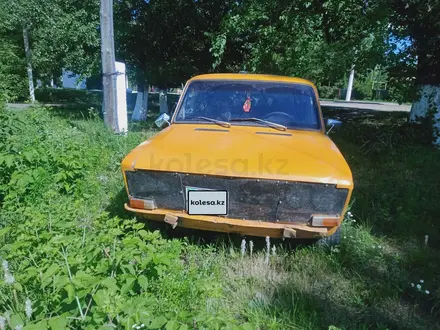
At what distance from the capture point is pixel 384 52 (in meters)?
6.64

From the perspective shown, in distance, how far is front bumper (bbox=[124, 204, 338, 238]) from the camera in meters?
2.51

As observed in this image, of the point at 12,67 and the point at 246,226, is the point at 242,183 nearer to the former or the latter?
the point at 246,226

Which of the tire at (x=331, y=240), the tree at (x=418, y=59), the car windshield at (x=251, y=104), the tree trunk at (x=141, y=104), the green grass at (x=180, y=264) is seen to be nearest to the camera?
the green grass at (x=180, y=264)

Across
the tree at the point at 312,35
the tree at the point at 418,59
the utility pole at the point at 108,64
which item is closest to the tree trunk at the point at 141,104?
the tree at the point at 312,35

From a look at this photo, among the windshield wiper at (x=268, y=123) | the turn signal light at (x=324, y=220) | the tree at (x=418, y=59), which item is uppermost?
the tree at (x=418, y=59)

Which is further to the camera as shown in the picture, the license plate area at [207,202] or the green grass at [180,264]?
the license plate area at [207,202]

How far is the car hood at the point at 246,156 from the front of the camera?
247 centimetres

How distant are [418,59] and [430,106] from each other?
1.01 metres

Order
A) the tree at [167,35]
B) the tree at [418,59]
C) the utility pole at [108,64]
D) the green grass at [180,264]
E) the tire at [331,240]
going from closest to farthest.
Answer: the green grass at [180,264] < the tire at [331,240] < the tree at [418,59] < the utility pole at [108,64] < the tree at [167,35]

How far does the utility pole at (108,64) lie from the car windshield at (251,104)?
383 centimetres

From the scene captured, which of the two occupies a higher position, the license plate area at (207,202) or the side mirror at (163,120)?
→ the side mirror at (163,120)

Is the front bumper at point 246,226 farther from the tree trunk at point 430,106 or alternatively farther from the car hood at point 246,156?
the tree trunk at point 430,106

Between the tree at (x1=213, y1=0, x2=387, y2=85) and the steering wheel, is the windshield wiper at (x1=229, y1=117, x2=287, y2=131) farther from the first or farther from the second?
the tree at (x1=213, y1=0, x2=387, y2=85)

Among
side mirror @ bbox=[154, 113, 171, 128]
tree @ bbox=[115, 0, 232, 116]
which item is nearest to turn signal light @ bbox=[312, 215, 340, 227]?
side mirror @ bbox=[154, 113, 171, 128]
